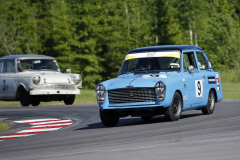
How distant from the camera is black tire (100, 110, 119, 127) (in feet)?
43.2

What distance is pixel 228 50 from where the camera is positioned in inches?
1933

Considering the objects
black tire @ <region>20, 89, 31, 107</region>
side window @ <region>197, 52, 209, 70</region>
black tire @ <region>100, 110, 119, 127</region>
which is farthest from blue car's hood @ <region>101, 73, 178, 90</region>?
black tire @ <region>20, 89, 31, 107</region>

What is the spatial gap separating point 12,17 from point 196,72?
216 feet

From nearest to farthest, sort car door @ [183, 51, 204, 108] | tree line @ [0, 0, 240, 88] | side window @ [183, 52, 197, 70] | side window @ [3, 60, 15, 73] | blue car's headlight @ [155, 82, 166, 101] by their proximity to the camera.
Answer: blue car's headlight @ [155, 82, 166, 101], car door @ [183, 51, 204, 108], side window @ [183, 52, 197, 70], side window @ [3, 60, 15, 73], tree line @ [0, 0, 240, 88]

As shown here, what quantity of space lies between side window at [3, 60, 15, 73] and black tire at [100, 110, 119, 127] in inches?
414

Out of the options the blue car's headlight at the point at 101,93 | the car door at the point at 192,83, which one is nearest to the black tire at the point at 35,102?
the car door at the point at 192,83

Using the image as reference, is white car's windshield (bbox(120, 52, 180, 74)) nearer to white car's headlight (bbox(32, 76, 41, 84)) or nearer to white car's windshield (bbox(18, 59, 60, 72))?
white car's headlight (bbox(32, 76, 41, 84))

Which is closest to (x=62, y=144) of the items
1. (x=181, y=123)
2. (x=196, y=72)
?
(x=181, y=123)

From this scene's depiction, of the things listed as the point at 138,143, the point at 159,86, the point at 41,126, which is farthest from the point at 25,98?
the point at 138,143

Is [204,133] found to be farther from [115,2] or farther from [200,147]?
[115,2]

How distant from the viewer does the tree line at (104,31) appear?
6888cm

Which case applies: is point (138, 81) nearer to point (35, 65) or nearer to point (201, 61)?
point (201, 61)

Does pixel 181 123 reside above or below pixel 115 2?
below

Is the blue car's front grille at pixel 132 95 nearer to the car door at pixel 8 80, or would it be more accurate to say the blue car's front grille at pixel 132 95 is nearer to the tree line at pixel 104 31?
the car door at pixel 8 80
